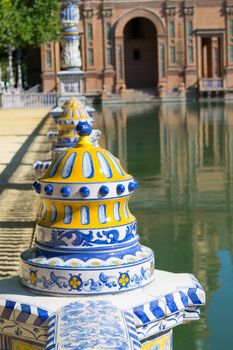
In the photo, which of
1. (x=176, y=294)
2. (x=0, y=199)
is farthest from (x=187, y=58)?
(x=176, y=294)

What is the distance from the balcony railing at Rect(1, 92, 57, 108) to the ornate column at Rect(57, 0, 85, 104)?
18894 millimetres

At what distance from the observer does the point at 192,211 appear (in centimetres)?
1066

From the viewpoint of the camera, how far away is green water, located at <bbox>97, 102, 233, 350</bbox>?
18.8ft

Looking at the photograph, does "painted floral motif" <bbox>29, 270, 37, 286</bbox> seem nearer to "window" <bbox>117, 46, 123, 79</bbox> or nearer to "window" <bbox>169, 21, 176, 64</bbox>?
"window" <bbox>117, 46, 123, 79</bbox>

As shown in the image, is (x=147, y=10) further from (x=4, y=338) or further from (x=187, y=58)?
(x=4, y=338)

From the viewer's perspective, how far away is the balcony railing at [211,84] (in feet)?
176

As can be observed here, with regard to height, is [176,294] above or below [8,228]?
above

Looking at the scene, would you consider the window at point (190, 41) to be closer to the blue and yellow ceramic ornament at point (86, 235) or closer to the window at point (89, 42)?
the window at point (89, 42)

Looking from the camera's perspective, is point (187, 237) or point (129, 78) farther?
point (129, 78)

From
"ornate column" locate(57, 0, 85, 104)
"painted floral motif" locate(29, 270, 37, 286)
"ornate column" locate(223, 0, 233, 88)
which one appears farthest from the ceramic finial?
"ornate column" locate(223, 0, 233, 88)

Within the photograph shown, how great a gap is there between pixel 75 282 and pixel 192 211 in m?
7.75

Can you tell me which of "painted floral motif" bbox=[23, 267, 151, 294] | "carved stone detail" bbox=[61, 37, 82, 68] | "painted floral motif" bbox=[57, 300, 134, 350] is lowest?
"painted floral motif" bbox=[57, 300, 134, 350]

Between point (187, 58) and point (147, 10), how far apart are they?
4275mm

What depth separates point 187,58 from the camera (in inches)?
2164
